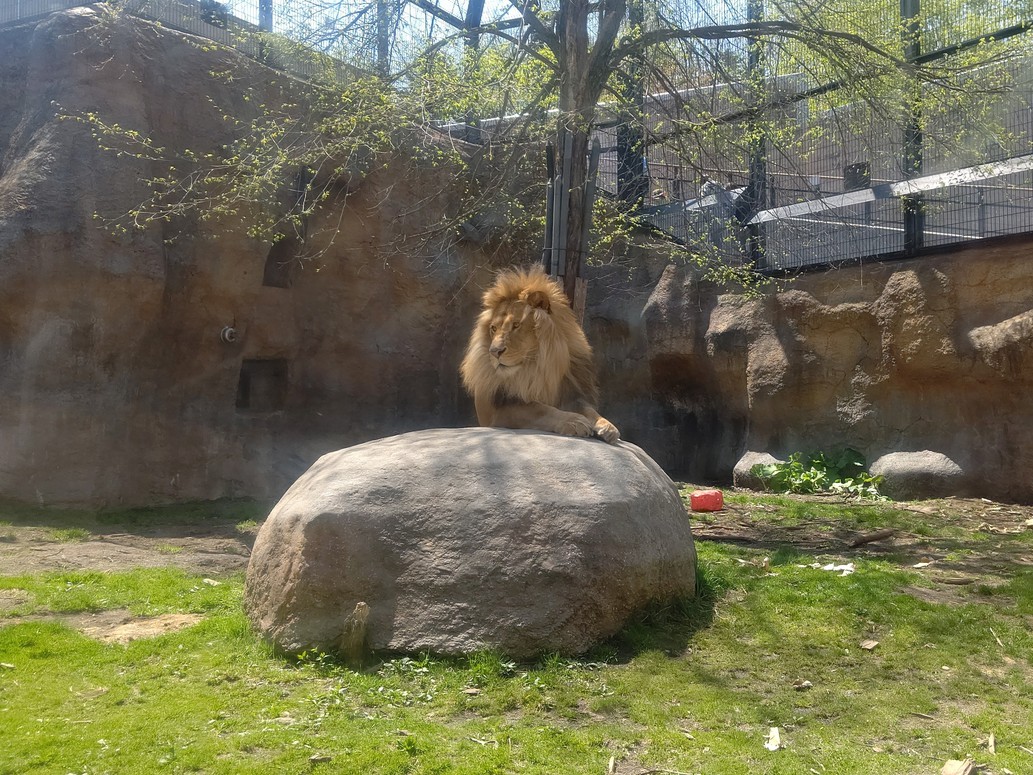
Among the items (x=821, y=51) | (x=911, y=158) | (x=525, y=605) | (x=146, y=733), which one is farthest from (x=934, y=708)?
(x=911, y=158)

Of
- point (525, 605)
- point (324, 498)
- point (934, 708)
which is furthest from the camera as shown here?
point (324, 498)

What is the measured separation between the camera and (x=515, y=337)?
6.40 m

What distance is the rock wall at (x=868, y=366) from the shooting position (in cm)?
1012

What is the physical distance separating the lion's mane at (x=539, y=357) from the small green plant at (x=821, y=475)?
5.50 metres

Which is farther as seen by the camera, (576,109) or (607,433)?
(576,109)

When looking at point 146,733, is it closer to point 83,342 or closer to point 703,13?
point 83,342

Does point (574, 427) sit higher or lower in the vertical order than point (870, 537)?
higher

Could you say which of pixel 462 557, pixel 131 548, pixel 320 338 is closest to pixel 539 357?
pixel 462 557

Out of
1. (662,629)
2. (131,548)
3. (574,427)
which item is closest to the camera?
(662,629)

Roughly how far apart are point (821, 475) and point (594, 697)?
8.06 metres

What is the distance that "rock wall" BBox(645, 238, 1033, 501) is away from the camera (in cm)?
1012

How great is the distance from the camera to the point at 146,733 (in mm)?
3809

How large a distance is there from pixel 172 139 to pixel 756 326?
8127mm

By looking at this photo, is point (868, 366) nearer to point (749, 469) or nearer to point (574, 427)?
point (749, 469)
